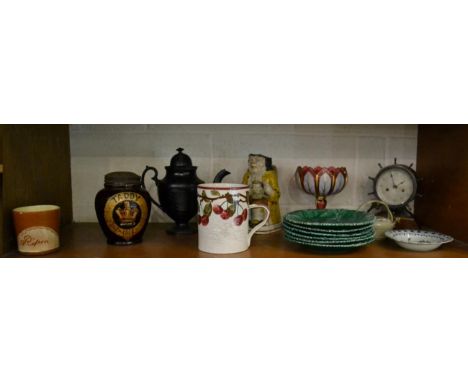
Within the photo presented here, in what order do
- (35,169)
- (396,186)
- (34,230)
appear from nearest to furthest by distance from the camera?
(34,230) → (35,169) → (396,186)

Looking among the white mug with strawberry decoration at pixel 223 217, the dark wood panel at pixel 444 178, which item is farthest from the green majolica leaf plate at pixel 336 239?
the dark wood panel at pixel 444 178

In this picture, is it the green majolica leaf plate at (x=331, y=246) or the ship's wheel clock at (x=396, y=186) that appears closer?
the green majolica leaf plate at (x=331, y=246)

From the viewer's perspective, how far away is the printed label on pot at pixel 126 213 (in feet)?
3.23

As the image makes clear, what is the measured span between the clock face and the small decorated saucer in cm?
13

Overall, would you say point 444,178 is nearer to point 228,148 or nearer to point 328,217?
point 328,217

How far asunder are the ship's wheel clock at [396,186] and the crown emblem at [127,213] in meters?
0.64

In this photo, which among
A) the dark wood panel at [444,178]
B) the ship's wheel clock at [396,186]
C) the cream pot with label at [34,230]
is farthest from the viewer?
A: the ship's wheel clock at [396,186]

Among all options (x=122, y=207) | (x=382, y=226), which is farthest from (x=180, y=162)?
(x=382, y=226)

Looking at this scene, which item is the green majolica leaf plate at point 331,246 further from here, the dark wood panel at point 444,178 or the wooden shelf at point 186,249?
the dark wood panel at point 444,178

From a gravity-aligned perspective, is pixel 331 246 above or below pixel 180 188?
below

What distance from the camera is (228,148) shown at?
1.27 metres

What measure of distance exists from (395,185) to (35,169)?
909mm
